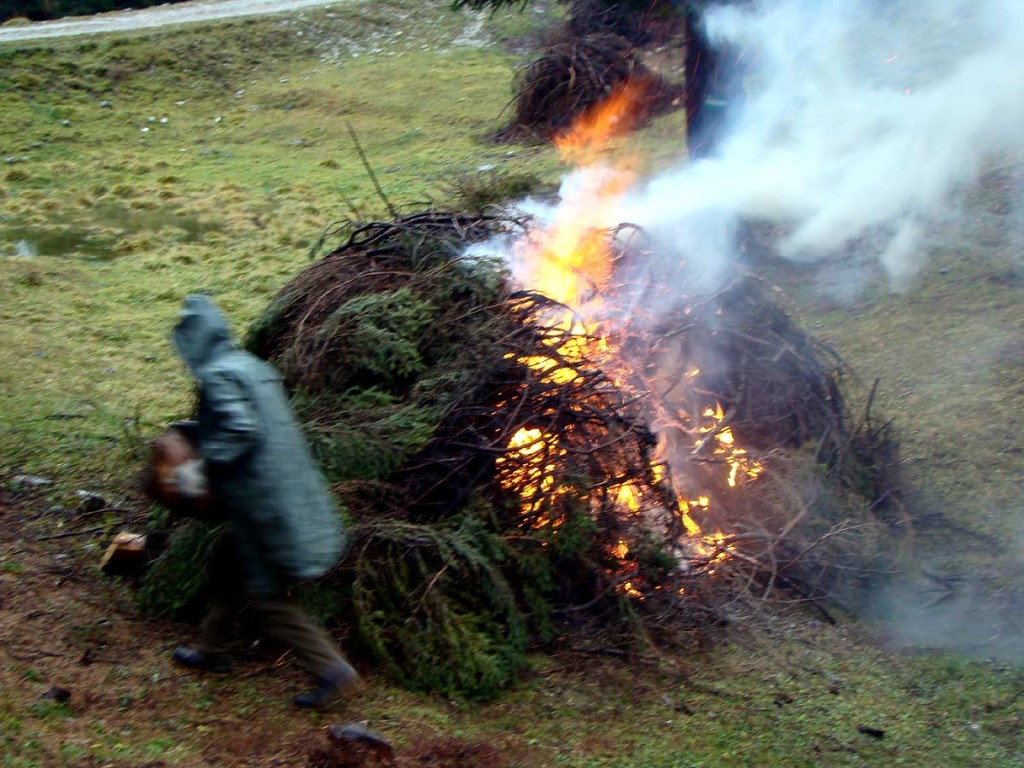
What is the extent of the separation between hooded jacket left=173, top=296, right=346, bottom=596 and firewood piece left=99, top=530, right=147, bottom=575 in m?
1.27

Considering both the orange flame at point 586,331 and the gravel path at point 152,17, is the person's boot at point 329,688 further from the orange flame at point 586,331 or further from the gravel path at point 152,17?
the gravel path at point 152,17

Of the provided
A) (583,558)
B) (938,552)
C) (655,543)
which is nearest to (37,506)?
(583,558)

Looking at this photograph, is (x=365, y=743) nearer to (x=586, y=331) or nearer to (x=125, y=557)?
(x=125, y=557)

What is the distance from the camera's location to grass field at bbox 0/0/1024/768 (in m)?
4.66

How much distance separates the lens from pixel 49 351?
28.2 feet

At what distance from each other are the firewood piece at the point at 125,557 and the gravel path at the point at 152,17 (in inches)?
741

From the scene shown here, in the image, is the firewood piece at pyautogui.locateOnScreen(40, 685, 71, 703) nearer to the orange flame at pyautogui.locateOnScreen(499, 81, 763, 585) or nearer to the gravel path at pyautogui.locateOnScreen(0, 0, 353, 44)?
the orange flame at pyautogui.locateOnScreen(499, 81, 763, 585)

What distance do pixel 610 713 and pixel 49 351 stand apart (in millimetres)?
5836

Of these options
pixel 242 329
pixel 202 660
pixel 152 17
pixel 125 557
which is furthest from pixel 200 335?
pixel 152 17

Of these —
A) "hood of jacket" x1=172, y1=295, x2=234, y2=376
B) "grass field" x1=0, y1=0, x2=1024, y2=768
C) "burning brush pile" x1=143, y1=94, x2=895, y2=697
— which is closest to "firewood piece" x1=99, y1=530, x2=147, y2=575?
"grass field" x1=0, y1=0, x2=1024, y2=768

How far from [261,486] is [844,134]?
8.52 meters

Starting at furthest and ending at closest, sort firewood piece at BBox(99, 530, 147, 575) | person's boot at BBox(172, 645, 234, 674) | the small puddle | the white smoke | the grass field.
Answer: the small puddle < the white smoke < firewood piece at BBox(99, 530, 147, 575) < person's boot at BBox(172, 645, 234, 674) < the grass field

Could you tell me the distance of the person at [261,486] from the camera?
4.30 m

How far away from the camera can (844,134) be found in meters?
10.9
